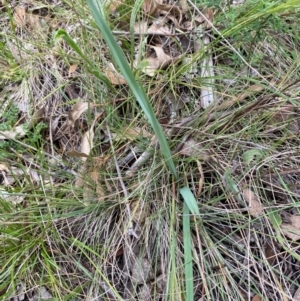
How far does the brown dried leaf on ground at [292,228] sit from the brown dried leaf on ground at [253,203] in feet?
0.26

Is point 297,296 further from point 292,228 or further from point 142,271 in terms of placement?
point 142,271

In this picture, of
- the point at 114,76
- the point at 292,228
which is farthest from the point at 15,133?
the point at 292,228

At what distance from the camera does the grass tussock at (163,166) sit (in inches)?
42.1

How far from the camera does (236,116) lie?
1139 mm

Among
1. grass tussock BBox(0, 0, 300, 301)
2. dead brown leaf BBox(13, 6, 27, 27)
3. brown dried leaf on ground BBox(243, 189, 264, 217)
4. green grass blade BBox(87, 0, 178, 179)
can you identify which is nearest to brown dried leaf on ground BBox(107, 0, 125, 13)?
grass tussock BBox(0, 0, 300, 301)

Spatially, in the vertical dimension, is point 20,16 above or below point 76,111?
above

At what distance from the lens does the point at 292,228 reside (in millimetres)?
1075

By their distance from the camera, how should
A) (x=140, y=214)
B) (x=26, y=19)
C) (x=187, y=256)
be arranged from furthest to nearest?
1. (x=26, y=19)
2. (x=140, y=214)
3. (x=187, y=256)

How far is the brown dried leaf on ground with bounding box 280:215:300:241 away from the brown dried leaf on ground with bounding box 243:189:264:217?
0.08 m

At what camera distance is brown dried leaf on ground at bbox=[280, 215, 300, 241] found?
1.06 meters

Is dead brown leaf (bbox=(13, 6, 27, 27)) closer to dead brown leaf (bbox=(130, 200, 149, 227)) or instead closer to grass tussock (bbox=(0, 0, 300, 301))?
grass tussock (bbox=(0, 0, 300, 301))

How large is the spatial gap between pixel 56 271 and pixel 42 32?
2.88ft

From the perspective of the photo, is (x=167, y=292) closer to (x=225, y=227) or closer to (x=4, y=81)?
(x=225, y=227)

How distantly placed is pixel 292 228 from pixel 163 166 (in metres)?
0.41
